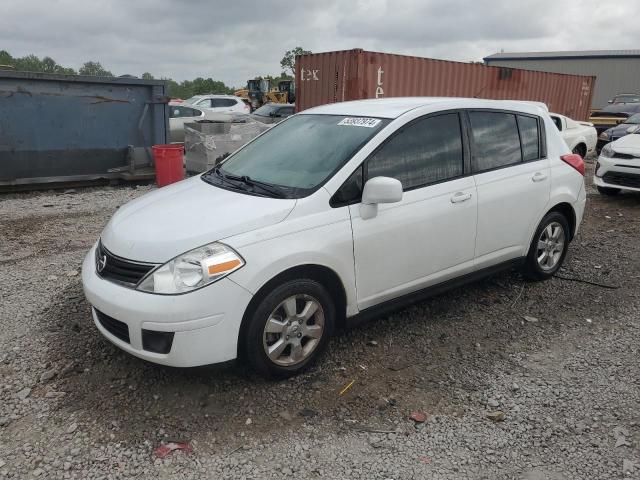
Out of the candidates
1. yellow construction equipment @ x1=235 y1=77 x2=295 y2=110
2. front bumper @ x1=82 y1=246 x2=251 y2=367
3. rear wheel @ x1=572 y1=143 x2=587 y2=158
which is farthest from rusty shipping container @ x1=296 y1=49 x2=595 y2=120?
yellow construction equipment @ x1=235 y1=77 x2=295 y2=110

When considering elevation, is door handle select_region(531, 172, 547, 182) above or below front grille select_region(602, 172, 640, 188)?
above

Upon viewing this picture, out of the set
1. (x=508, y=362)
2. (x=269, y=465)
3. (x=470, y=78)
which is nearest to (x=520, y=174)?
(x=508, y=362)

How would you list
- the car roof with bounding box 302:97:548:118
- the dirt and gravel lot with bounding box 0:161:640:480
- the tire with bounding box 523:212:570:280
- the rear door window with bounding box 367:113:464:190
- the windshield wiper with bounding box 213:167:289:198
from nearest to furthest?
the dirt and gravel lot with bounding box 0:161:640:480 → the windshield wiper with bounding box 213:167:289:198 → the rear door window with bounding box 367:113:464:190 → the car roof with bounding box 302:97:548:118 → the tire with bounding box 523:212:570:280

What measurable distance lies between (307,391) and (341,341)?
681 mm

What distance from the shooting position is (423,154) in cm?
386

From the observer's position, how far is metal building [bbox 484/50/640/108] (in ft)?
139

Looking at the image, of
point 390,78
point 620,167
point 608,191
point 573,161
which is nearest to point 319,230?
point 573,161

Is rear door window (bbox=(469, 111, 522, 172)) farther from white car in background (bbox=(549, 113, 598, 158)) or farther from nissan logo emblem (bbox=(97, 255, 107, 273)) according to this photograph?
white car in background (bbox=(549, 113, 598, 158))

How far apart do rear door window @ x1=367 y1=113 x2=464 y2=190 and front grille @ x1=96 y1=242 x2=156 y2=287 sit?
1.54 metres

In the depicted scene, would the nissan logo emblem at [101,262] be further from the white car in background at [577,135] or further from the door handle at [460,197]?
the white car in background at [577,135]

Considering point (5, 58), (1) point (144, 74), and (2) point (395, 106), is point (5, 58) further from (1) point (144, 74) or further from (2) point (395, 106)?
(2) point (395, 106)

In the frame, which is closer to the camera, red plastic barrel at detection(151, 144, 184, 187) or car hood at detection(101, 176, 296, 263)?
car hood at detection(101, 176, 296, 263)

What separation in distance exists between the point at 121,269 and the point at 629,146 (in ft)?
28.1

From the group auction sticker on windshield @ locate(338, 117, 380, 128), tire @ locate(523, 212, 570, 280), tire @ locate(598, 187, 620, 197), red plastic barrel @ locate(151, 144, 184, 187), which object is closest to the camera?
auction sticker on windshield @ locate(338, 117, 380, 128)
